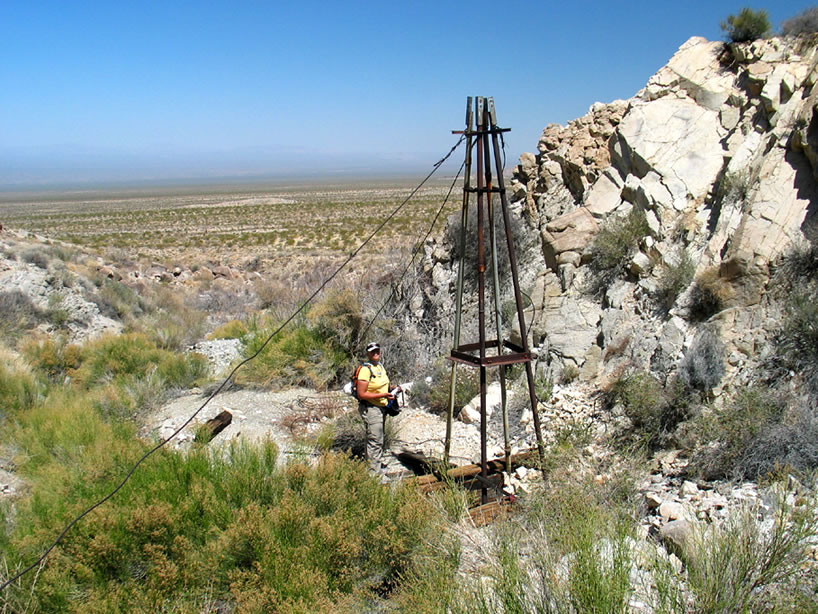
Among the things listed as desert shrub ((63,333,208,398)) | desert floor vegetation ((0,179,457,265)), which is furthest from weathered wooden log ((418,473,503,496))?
desert floor vegetation ((0,179,457,265))

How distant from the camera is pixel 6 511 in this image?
17.8 ft

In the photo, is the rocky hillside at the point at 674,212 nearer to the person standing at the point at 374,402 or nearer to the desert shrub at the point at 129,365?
the person standing at the point at 374,402

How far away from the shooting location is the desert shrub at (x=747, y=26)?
10.2 meters

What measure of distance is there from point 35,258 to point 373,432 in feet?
46.8

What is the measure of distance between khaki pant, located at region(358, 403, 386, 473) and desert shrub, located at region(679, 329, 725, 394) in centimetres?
338

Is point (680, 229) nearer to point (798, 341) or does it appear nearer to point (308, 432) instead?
point (798, 341)

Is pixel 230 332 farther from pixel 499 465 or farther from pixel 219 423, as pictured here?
pixel 499 465

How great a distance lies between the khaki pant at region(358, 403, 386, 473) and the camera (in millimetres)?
6848

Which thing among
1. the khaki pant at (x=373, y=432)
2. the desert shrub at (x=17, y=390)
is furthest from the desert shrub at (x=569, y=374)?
the desert shrub at (x=17, y=390)

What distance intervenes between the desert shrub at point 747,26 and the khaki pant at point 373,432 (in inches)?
365

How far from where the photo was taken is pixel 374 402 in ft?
22.2

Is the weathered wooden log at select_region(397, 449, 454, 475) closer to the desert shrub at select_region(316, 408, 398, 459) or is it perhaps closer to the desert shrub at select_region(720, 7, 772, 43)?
the desert shrub at select_region(316, 408, 398, 459)

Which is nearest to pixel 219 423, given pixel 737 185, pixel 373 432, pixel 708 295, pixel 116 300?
pixel 373 432

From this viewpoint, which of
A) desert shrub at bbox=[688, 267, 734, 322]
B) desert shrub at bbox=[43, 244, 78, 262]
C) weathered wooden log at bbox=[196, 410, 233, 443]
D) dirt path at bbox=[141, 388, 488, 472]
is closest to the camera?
desert shrub at bbox=[688, 267, 734, 322]
